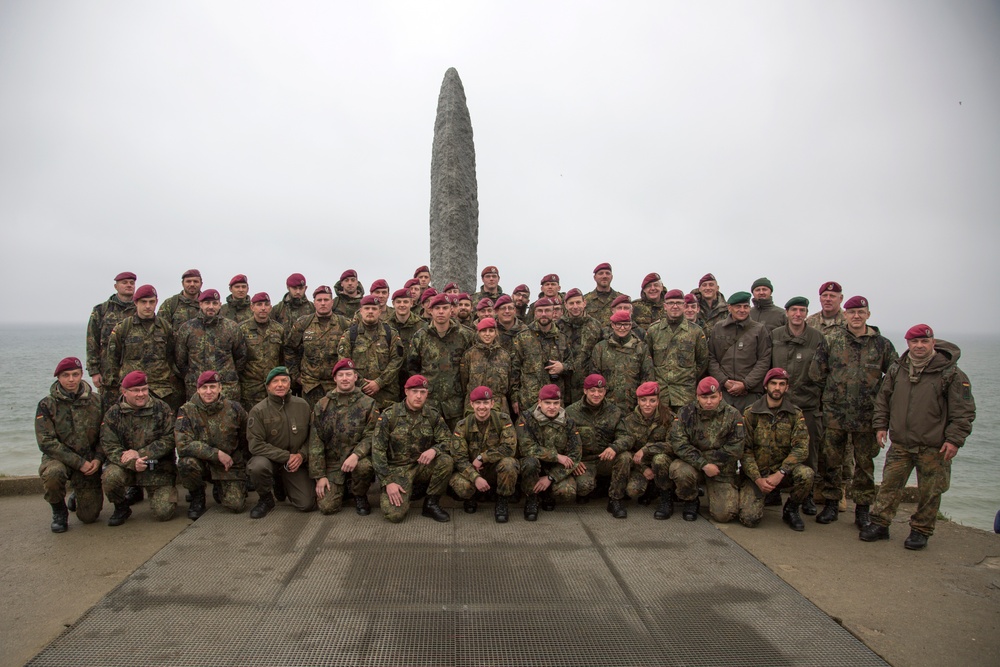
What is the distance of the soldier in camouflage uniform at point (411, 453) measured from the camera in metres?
4.90

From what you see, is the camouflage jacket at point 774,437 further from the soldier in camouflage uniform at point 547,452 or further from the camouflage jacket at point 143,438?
the camouflage jacket at point 143,438

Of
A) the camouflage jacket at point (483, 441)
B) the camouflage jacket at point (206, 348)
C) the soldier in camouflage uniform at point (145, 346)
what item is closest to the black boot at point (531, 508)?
the camouflage jacket at point (483, 441)

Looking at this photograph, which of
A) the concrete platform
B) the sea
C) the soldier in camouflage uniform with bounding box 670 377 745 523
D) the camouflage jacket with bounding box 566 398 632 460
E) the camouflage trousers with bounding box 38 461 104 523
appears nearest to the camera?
the concrete platform

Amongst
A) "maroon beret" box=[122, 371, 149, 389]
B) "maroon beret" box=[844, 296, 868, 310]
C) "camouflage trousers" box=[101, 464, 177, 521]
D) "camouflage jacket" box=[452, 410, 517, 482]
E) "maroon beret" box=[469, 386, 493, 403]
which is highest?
"maroon beret" box=[844, 296, 868, 310]

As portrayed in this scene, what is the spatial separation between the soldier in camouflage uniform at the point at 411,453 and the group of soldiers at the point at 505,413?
0.02m

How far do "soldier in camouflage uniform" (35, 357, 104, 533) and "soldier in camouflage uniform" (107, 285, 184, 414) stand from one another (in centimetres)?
62

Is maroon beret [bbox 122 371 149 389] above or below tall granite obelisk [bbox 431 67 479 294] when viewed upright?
below

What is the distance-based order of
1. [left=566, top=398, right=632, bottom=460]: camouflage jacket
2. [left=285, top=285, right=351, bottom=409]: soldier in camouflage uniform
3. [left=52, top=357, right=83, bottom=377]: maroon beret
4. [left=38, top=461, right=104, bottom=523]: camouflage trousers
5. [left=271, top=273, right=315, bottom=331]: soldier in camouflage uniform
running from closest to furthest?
[left=38, top=461, right=104, bottom=523]: camouflage trousers, [left=52, top=357, right=83, bottom=377]: maroon beret, [left=566, top=398, right=632, bottom=460]: camouflage jacket, [left=285, top=285, right=351, bottom=409]: soldier in camouflage uniform, [left=271, top=273, right=315, bottom=331]: soldier in camouflage uniform

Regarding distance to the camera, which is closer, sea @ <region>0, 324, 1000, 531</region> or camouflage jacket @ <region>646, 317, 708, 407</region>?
camouflage jacket @ <region>646, 317, 708, 407</region>

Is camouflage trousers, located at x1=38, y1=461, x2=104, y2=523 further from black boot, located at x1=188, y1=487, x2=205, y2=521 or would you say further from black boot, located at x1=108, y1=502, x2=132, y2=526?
black boot, located at x1=188, y1=487, x2=205, y2=521

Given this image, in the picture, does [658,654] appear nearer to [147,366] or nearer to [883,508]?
[883,508]

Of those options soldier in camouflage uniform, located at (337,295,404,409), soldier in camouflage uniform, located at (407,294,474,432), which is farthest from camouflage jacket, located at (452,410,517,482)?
soldier in camouflage uniform, located at (337,295,404,409)

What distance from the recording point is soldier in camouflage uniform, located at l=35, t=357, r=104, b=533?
4699mm

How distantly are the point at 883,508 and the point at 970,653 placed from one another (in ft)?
5.41
